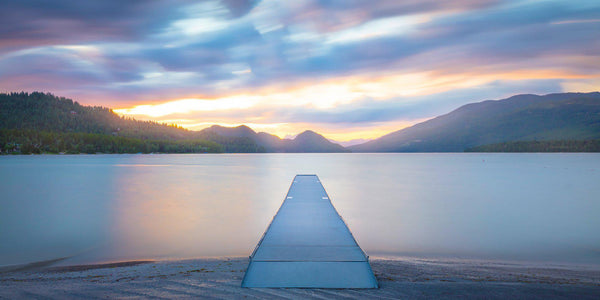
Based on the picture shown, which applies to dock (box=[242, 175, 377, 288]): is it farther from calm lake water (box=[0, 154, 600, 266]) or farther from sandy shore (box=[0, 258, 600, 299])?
calm lake water (box=[0, 154, 600, 266])

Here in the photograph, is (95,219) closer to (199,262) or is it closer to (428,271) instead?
(199,262)

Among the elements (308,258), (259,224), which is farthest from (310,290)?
(259,224)

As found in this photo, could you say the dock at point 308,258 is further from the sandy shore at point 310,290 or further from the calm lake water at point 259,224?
the calm lake water at point 259,224

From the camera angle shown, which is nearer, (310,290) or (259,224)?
(310,290)

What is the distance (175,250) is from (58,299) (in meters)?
5.75

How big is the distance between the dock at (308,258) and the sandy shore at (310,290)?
0.95ft

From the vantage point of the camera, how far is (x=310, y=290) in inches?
229

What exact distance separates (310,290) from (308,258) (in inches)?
57.0

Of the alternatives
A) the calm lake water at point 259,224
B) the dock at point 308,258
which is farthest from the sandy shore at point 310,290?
the calm lake water at point 259,224

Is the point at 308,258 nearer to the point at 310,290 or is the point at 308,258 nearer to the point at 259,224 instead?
the point at 310,290

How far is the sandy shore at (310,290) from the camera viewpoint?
5.57m

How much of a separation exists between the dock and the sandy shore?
288 millimetres

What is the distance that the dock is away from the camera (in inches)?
243

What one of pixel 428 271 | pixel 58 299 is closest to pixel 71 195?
pixel 58 299
